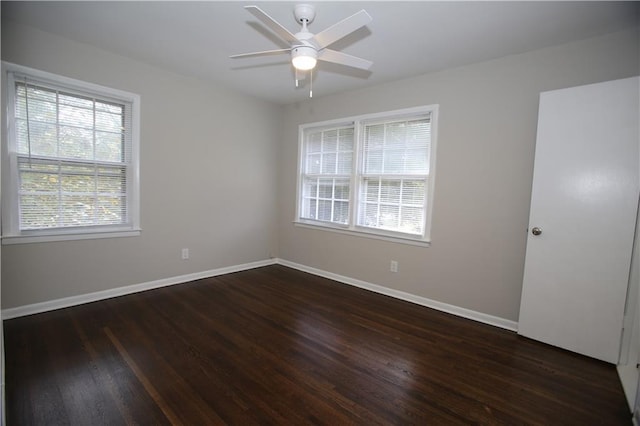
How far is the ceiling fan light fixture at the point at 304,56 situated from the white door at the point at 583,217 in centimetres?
200

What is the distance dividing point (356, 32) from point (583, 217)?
2.34m

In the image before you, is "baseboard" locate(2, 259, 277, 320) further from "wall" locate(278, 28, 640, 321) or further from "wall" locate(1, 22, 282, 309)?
"wall" locate(278, 28, 640, 321)

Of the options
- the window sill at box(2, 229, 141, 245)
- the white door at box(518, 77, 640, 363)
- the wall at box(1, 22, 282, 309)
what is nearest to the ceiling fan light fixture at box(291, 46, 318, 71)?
A: the white door at box(518, 77, 640, 363)

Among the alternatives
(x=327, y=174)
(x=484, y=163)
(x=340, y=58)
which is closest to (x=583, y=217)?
(x=484, y=163)

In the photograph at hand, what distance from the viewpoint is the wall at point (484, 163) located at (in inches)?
96.8

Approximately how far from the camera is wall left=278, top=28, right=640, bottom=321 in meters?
2.46

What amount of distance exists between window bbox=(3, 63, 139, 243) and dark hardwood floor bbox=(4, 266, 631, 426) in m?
0.85

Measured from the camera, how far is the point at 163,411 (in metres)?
1.61

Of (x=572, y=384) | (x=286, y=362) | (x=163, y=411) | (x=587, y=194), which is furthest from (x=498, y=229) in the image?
(x=163, y=411)

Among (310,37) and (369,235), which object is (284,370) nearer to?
(369,235)

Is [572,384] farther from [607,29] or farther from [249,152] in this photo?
[249,152]

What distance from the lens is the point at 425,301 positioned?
326 cm

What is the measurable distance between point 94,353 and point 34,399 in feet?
1.52

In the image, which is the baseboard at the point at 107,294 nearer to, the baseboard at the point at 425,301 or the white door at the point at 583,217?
the baseboard at the point at 425,301
